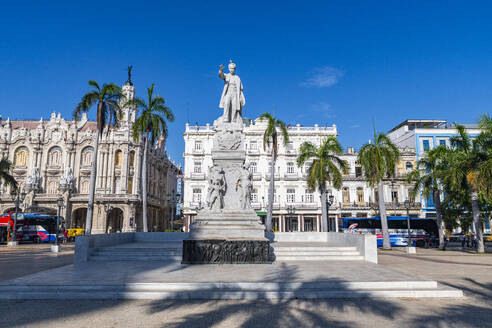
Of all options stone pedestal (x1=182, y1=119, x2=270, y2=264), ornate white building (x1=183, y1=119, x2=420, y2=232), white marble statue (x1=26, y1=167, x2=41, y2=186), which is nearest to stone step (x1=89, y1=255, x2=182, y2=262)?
stone pedestal (x1=182, y1=119, x2=270, y2=264)

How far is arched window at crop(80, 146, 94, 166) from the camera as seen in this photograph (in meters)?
51.5

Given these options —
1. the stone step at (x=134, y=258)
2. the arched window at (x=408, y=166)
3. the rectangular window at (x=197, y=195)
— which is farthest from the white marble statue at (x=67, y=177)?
the arched window at (x=408, y=166)

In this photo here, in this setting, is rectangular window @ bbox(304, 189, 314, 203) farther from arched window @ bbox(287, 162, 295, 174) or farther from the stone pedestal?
the stone pedestal

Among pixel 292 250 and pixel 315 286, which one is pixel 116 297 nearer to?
pixel 315 286

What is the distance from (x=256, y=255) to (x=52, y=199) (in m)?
47.9

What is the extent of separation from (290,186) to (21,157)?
4274cm

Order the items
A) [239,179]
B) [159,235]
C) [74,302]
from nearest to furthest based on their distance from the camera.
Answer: [74,302] < [239,179] < [159,235]

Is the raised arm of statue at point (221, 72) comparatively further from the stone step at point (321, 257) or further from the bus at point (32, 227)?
the bus at point (32, 227)

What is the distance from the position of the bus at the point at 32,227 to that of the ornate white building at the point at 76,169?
1028cm

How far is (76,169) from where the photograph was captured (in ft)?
167

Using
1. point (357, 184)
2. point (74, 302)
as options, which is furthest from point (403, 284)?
point (357, 184)

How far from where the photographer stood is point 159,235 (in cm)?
1981

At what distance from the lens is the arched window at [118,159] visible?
50406 mm

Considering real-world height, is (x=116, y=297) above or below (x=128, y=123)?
below
